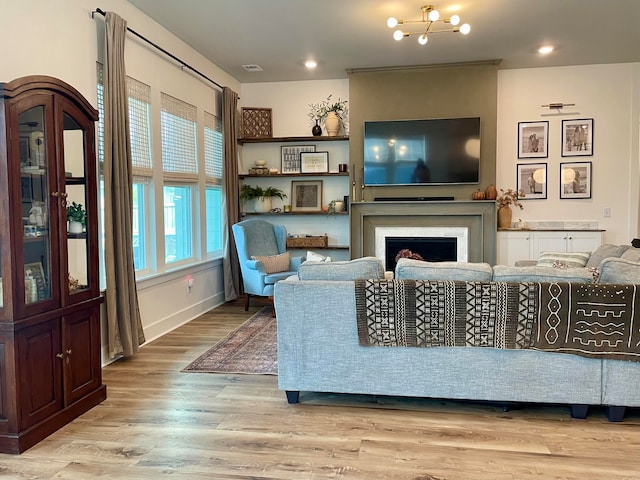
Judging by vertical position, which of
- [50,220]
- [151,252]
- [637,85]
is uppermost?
[637,85]

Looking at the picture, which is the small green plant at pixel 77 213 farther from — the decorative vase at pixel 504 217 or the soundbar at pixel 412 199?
the decorative vase at pixel 504 217

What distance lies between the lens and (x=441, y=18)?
182 inches

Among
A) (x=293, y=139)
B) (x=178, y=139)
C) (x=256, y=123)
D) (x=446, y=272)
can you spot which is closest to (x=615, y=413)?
(x=446, y=272)

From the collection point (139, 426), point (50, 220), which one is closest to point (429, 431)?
point (139, 426)

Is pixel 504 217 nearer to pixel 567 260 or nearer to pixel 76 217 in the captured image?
pixel 567 260

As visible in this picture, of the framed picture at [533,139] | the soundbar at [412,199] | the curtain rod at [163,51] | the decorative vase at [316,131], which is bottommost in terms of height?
the soundbar at [412,199]

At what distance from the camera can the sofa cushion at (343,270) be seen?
9.81ft

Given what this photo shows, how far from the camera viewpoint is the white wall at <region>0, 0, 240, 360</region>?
3117 millimetres

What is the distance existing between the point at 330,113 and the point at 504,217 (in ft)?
8.72

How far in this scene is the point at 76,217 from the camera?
9.87 ft

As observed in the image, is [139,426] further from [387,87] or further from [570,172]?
[570,172]

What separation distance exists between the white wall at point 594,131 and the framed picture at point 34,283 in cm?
558

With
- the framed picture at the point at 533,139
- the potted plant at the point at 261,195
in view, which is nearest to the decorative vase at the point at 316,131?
the potted plant at the point at 261,195

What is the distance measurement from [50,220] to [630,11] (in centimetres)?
497
